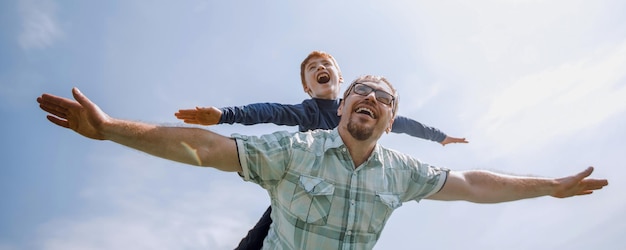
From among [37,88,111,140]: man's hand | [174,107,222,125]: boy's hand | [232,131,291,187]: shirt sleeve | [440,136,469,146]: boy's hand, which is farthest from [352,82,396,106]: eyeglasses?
[440,136,469,146]: boy's hand

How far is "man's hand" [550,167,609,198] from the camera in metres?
5.46

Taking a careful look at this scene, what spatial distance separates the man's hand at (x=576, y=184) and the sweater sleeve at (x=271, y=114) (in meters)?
3.22

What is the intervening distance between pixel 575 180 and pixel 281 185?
11.5 feet

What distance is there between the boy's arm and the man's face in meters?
1.95

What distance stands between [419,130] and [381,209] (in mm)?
3192

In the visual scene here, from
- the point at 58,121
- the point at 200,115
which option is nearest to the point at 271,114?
the point at 200,115

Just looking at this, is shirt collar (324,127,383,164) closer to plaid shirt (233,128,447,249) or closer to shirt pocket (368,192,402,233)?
plaid shirt (233,128,447,249)

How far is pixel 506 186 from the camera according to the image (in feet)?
17.5

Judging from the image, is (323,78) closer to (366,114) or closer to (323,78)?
(323,78)

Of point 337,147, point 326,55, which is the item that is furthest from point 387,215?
point 326,55

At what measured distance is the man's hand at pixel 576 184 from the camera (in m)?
5.46

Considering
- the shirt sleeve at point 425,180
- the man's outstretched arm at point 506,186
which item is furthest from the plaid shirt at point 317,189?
the man's outstretched arm at point 506,186

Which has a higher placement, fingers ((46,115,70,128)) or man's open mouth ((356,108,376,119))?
man's open mouth ((356,108,376,119))

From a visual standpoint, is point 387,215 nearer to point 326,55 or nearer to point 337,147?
point 337,147
